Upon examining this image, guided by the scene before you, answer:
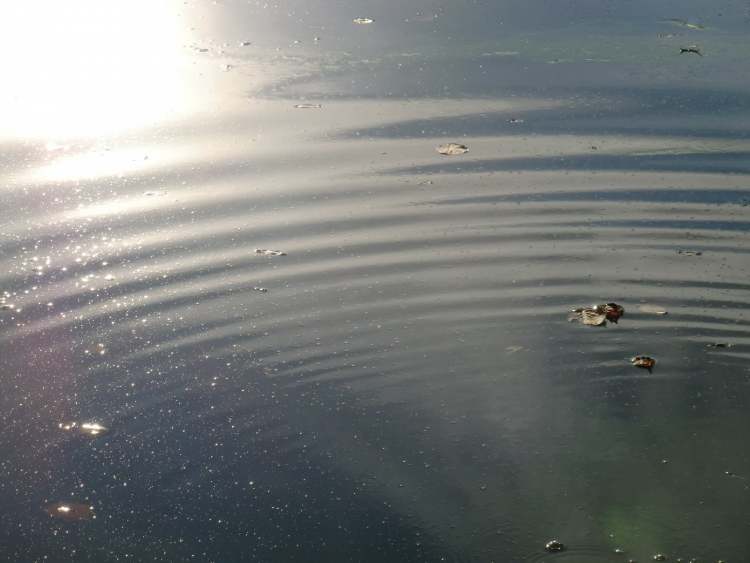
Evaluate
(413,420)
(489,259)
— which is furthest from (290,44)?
(413,420)

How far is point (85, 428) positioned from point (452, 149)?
12.0ft

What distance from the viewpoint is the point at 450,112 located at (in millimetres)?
8406

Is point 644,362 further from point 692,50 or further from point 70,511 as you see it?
point 692,50

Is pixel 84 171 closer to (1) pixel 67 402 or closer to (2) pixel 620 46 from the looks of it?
(1) pixel 67 402

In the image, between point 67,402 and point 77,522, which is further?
point 67,402

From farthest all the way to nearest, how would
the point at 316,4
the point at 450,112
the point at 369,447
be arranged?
the point at 316,4
the point at 450,112
the point at 369,447

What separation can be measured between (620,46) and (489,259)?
3702 mm

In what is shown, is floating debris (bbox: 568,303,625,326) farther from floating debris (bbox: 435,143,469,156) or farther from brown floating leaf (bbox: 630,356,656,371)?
floating debris (bbox: 435,143,469,156)

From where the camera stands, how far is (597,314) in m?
6.17

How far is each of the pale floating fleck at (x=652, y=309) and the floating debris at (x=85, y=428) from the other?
3005 mm

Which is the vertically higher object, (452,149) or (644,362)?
(452,149)

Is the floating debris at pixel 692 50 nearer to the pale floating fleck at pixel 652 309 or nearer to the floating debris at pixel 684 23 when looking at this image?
the floating debris at pixel 684 23

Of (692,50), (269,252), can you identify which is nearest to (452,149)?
(269,252)

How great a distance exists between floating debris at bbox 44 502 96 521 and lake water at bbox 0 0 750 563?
1 cm
